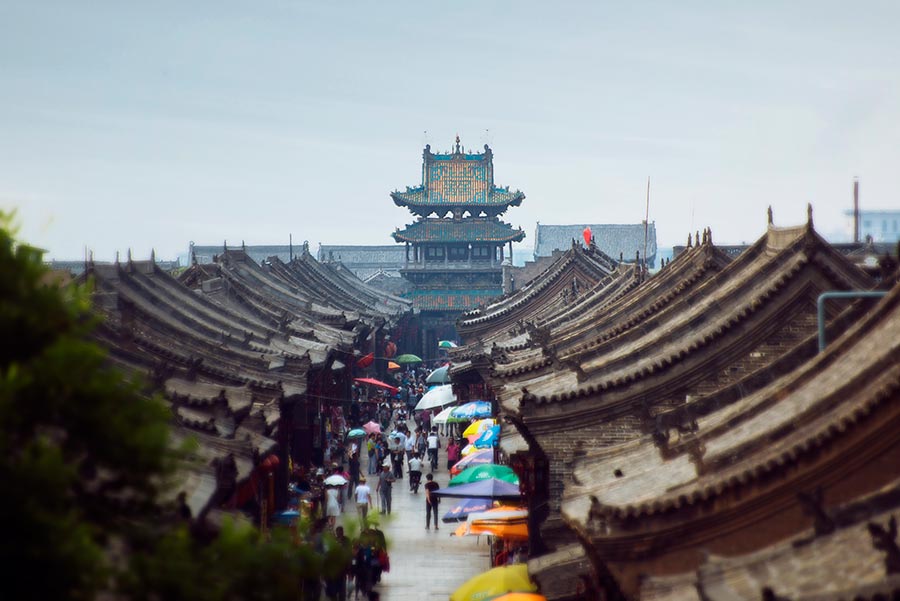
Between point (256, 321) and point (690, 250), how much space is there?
2218 cm

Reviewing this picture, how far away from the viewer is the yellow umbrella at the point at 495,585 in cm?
2531

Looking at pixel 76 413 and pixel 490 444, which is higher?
pixel 490 444

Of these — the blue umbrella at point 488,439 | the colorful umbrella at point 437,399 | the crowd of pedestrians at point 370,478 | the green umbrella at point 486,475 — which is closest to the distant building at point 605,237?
the crowd of pedestrians at point 370,478

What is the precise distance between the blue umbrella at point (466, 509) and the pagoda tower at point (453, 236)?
8173cm

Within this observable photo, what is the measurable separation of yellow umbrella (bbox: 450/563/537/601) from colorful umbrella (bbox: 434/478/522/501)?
686 cm

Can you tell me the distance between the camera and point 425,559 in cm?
3794

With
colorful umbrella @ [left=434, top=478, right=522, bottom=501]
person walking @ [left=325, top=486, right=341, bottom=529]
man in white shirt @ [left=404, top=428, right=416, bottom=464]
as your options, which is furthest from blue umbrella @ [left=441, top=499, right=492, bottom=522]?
man in white shirt @ [left=404, top=428, right=416, bottom=464]

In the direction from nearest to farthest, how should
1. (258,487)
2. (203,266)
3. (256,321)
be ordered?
1. (258,487)
2. (256,321)
3. (203,266)

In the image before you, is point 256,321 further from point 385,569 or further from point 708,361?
point 708,361

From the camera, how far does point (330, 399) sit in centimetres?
5866

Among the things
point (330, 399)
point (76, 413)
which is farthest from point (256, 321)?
point (76, 413)

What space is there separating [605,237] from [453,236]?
97.6 feet

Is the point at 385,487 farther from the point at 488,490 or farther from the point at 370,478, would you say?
the point at 488,490

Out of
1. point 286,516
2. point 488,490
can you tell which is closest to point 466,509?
point 488,490
